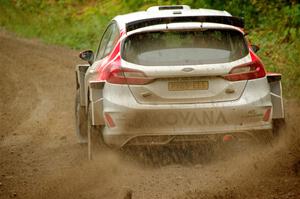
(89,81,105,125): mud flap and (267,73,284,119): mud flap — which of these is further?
(267,73,284,119): mud flap

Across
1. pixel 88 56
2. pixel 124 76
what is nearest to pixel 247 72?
pixel 124 76

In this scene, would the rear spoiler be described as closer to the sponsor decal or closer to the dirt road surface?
the sponsor decal

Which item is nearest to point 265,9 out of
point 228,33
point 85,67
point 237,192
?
A: point 85,67

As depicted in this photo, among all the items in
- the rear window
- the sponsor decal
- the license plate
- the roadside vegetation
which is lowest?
the roadside vegetation

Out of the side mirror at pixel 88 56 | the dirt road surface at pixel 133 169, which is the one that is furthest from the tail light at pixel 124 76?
the side mirror at pixel 88 56

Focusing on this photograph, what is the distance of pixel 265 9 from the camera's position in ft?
64.1

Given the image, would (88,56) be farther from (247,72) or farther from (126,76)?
(247,72)

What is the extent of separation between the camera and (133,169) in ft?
27.9

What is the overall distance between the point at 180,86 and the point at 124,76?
0.59 m

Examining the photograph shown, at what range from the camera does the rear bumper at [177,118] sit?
8203 mm

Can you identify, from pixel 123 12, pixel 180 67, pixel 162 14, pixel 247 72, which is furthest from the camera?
pixel 123 12

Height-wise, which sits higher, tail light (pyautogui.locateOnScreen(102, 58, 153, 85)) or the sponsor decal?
tail light (pyautogui.locateOnScreen(102, 58, 153, 85))

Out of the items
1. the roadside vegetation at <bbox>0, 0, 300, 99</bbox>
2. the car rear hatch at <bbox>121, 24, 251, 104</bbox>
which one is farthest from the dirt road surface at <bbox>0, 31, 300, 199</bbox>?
the roadside vegetation at <bbox>0, 0, 300, 99</bbox>

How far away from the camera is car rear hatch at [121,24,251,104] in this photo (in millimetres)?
8188
